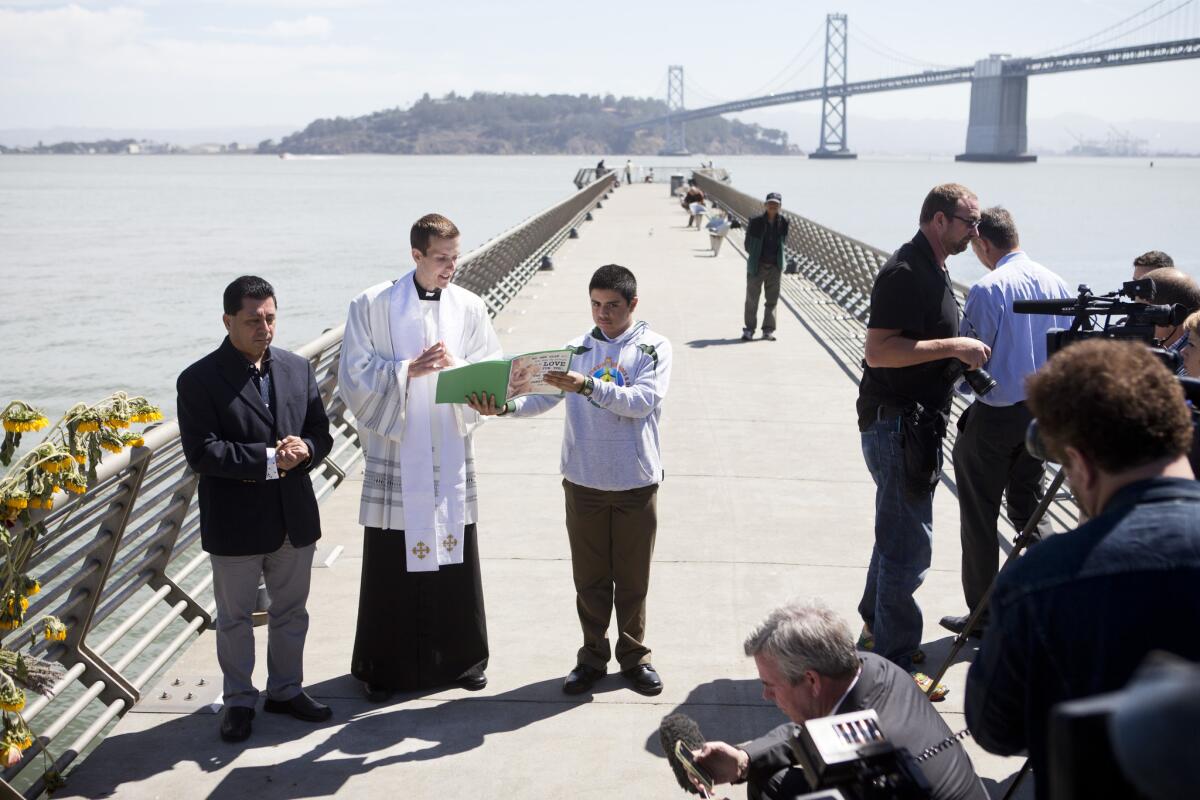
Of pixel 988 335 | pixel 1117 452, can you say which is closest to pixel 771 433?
pixel 988 335

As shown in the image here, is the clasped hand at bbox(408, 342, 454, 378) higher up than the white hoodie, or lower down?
higher up

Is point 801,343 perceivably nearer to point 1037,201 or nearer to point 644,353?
point 644,353

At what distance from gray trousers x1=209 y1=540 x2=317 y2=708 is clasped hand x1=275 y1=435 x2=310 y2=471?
0.36m

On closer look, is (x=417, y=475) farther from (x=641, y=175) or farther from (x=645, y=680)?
(x=641, y=175)

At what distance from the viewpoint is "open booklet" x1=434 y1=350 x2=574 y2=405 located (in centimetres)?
426

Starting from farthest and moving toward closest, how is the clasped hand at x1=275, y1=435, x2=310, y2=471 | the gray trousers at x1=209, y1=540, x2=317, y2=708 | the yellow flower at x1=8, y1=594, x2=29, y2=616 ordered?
the gray trousers at x1=209, y1=540, x2=317, y2=708 < the clasped hand at x1=275, y1=435, x2=310, y2=471 < the yellow flower at x1=8, y1=594, x2=29, y2=616

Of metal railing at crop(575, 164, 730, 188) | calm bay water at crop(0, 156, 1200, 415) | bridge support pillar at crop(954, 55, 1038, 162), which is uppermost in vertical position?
bridge support pillar at crop(954, 55, 1038, 162)

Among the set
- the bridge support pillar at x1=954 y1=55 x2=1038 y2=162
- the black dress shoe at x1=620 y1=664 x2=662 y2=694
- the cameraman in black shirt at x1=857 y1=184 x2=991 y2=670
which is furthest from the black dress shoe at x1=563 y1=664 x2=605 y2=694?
the bridge support pillar at x1=954 y1=55 x2=1038 y2=162

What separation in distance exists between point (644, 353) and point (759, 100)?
10825cm

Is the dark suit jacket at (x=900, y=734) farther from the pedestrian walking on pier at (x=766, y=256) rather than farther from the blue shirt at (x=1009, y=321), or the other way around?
the pedestrian walking on pier at (x=766, y=256)

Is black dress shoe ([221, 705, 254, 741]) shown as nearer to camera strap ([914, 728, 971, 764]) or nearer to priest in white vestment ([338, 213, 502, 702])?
priest in white vestment ([338, 213, 502, 702])

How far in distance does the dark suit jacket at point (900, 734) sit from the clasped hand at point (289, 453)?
1.97 meters

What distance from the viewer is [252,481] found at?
4.19m

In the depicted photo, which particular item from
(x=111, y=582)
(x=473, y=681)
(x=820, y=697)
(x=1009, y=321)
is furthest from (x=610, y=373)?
(x=111, y=582)
